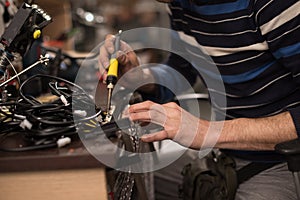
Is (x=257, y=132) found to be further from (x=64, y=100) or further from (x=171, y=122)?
(x=64, y=100)

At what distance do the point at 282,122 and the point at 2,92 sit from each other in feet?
1.86

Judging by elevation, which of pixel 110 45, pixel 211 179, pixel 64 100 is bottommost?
pixel 211 179

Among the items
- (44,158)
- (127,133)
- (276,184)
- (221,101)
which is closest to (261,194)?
(276,184)

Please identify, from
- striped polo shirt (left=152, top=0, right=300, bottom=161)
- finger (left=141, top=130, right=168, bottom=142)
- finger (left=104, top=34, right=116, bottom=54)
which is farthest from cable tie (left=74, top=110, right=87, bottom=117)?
striped polo shirt (left=152, top=0, right=300, bottom=161)

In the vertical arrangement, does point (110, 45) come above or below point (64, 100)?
above

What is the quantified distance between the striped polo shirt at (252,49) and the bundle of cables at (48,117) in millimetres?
399

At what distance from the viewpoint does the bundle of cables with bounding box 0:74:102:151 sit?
0.58 m

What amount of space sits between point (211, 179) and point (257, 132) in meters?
0.26

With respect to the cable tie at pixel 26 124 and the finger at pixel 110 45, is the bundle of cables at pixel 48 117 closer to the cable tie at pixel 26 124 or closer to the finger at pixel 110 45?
the cable tie at pixel 26 124

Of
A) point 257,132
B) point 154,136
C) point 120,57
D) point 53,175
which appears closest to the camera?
point 53,175

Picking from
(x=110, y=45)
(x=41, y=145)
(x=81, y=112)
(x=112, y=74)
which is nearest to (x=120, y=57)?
(x=110, y=45)

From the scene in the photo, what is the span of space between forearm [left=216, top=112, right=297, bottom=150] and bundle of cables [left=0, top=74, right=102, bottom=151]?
284 mm

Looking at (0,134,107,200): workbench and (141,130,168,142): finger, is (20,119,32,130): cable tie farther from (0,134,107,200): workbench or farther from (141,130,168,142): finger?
(141,130,168,142): finger

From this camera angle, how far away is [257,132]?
2.48 feet
